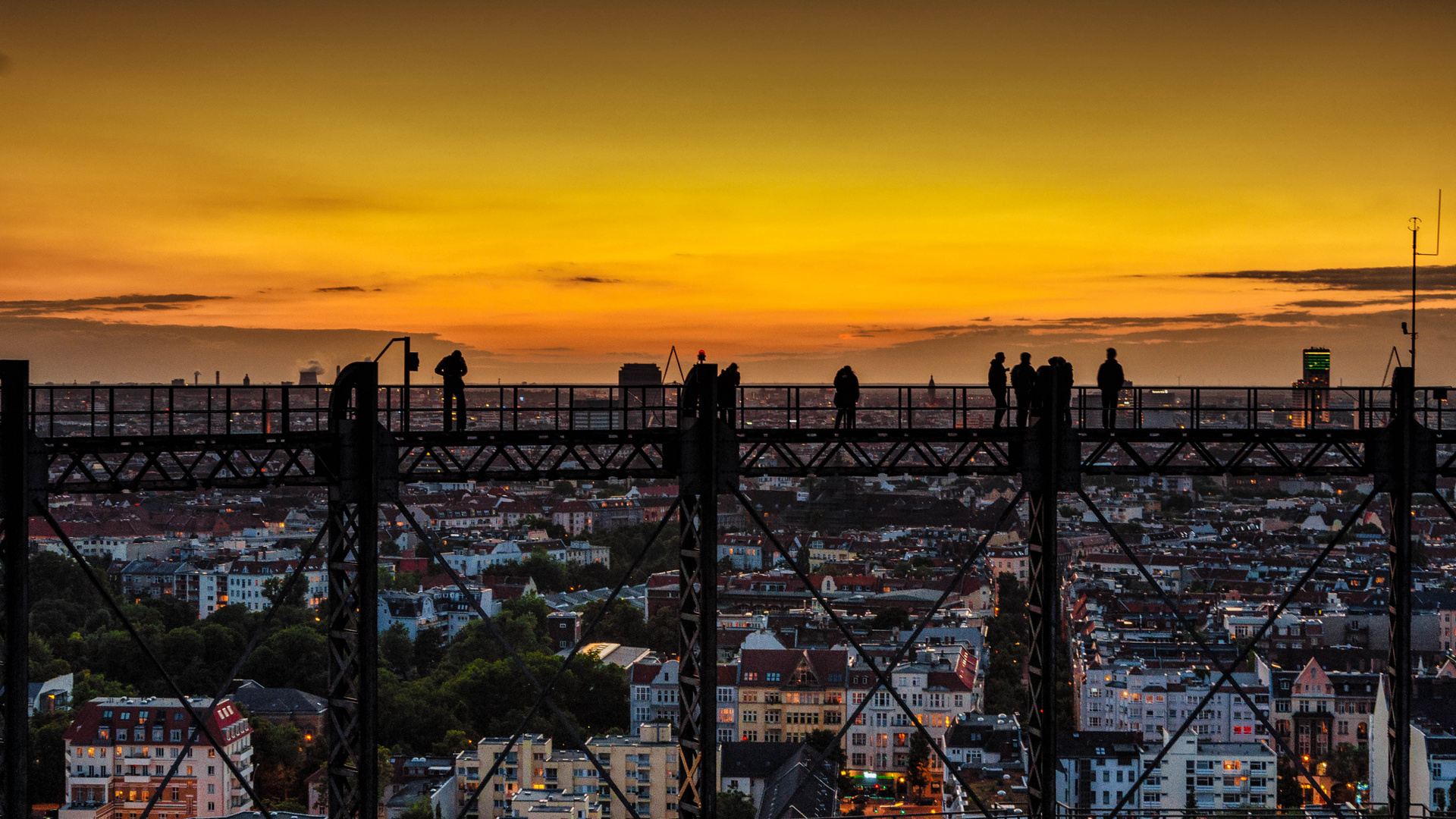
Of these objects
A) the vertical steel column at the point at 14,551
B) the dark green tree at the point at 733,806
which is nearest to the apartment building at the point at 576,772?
the dark green tree at the point at 733,806

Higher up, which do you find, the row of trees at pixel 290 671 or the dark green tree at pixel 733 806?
the row of trees at pixel 290 671

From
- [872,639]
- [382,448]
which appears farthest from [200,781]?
[382,448]

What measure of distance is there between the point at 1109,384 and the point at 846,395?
3234 millimetres

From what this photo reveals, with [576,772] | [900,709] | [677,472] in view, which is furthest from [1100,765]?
[677,472]

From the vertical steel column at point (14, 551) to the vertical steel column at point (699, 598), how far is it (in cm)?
611

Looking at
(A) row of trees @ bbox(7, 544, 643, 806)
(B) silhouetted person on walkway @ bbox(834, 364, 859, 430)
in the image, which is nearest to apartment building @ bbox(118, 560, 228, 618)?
(A) row of trees @ bbox(7, 544, 643, 806)

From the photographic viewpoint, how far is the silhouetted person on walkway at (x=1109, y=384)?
629 inches

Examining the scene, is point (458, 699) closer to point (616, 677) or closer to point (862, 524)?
point (616, 677)

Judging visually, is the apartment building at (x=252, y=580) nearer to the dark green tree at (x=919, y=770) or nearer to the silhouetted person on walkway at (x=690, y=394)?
the dark green tree at (x=919, y=770)

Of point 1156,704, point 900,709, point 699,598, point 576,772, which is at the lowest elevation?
point 576,772

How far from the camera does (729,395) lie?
572 inches

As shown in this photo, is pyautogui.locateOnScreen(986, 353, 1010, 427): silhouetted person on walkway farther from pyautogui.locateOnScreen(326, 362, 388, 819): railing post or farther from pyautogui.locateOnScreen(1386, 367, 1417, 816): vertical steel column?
pyautogui.locateOnScreen(326, 362, 388, 819): railing post

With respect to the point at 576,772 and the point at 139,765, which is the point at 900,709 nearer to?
the point at 576,772

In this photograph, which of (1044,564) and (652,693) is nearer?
(1044,564)
